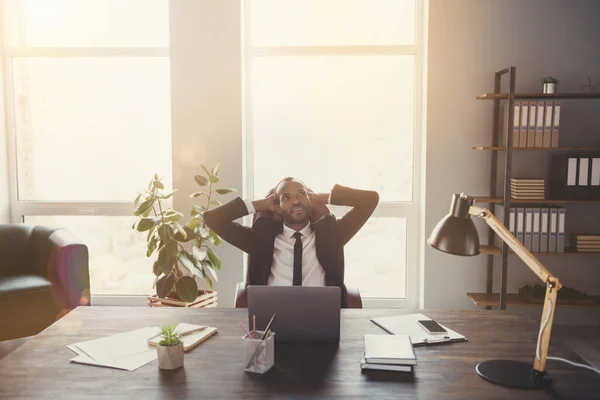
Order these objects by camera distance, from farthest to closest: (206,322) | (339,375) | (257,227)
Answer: (257,227) < (206,322) < (339,375)

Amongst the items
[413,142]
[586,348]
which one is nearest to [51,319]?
[413,142]

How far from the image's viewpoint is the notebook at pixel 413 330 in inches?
77.4

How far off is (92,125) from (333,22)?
217 centimetres

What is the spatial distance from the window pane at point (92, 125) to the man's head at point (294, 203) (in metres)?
1.85

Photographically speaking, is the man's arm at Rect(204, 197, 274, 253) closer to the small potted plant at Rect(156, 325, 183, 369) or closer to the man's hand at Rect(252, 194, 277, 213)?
the man's hand at Rect(252, 194, 277, 213)

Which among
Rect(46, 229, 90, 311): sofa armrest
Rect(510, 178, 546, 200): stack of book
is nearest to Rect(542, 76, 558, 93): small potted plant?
Rect(510, 178, 546, 200): stack of book

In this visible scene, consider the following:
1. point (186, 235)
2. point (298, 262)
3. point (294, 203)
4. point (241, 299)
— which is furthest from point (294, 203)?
point (186, 235)

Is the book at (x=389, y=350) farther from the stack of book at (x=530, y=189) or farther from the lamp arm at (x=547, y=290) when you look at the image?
the stack of book at (x=530, y=189)

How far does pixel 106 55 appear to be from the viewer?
4.51 m

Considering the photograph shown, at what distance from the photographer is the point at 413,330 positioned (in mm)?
2066

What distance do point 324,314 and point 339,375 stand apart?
0.26 metres

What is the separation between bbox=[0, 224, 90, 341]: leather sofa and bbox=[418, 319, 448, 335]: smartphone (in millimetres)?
2589

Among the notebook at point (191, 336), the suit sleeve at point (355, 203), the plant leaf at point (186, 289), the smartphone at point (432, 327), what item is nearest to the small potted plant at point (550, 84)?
the suit sleeve at point (355, 203)

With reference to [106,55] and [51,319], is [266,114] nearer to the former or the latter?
[106,55]
